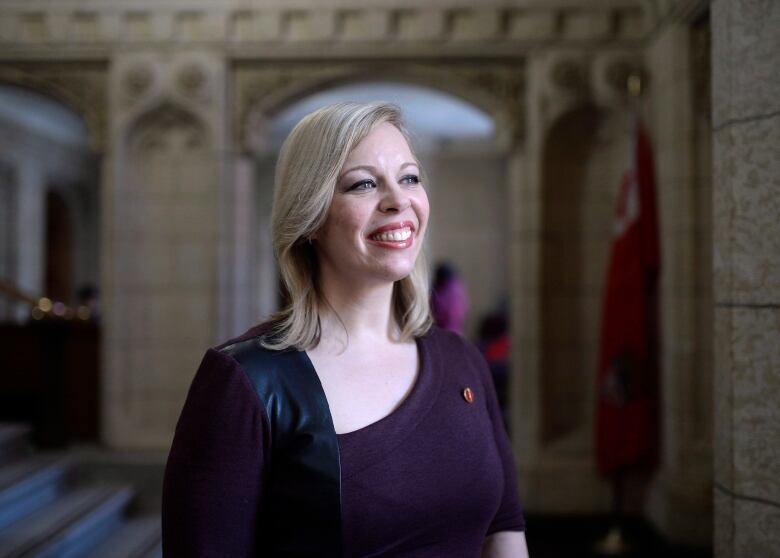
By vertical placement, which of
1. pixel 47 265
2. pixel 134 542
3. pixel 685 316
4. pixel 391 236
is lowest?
pixel 134 542

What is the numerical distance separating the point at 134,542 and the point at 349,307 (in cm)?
229

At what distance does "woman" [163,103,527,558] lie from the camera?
Answer: 3.01ft

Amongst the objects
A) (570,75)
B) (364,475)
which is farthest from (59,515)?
(570,75)

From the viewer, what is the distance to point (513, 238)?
3820 millimetres

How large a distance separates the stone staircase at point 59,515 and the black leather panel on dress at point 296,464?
1957 mm

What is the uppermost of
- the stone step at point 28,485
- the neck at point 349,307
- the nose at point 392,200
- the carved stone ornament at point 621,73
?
the carved stone ornament at point 621,73

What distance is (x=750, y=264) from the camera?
119 cm

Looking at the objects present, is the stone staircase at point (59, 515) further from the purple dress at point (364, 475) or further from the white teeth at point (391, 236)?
the white teeth at point (391, 236)

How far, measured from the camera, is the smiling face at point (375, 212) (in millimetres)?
1021

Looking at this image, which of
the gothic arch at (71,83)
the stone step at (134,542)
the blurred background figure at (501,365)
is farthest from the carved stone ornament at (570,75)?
the stone step at (134,542)

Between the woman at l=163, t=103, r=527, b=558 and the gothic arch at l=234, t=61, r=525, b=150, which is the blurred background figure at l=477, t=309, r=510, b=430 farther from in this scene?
the woman at l=163, t=103, r=527, b=558

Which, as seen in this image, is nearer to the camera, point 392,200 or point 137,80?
point 392,200

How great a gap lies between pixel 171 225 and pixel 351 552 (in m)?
3.29

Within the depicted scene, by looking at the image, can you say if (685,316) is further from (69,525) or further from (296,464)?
(69,525)
